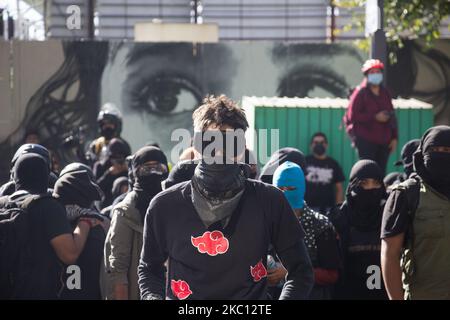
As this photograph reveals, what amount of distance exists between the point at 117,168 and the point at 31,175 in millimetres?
3659

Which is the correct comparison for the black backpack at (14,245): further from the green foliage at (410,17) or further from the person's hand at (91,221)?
the green foliage at (410,17)

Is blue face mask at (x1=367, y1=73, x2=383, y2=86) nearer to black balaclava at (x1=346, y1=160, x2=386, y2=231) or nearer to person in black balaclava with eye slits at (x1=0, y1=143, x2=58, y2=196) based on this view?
black balaclava at (x1=346, y1=160, x2=386, y2=231)

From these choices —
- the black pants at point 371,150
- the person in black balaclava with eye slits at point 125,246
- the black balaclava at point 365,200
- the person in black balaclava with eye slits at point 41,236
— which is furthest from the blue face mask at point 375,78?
the person in black balaclava with eye slits at point 41,236

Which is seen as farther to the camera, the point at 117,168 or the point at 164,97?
the point at 164,97

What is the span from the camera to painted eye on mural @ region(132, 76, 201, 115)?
15328 millimetres

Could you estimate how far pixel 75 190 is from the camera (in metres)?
6.70

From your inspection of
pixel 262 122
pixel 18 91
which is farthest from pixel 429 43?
pixel 18 91

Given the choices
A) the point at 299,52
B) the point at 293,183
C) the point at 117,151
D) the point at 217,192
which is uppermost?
the point at 299,52

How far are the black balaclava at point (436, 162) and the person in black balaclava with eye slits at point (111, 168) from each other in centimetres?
448

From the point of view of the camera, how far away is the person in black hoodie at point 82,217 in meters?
6.47

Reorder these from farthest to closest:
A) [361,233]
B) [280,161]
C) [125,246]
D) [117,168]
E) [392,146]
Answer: [392,146], [117,168], [280,161], [361,233], [125,246]

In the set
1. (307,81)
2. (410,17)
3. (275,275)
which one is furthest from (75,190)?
(307,81)

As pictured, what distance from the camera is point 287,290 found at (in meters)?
4.38

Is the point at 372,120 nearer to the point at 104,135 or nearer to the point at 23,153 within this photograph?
the point at 104,135
